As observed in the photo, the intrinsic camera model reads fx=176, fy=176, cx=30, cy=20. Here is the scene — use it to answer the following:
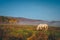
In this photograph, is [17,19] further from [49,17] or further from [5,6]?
[49,17]

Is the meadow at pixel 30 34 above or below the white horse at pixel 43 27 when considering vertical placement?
below

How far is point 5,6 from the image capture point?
8.54 ft

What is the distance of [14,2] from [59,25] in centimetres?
74

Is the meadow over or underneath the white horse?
underneath

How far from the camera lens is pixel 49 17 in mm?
2566

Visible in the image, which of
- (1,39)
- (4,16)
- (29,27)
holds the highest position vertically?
(4,16)

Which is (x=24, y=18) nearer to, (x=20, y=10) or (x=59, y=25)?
(x=20, y=10)

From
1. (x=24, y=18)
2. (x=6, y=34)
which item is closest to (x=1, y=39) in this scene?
(x=6, y=34)

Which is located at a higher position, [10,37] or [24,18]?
[24,18]

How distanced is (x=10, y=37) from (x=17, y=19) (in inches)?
11.1

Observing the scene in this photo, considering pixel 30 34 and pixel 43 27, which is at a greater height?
pixel 43 27

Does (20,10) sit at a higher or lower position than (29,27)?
higher

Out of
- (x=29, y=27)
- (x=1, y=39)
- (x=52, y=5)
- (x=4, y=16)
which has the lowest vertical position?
(x=1, y=39)

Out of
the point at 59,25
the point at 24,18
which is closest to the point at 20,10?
the point at 24,18
